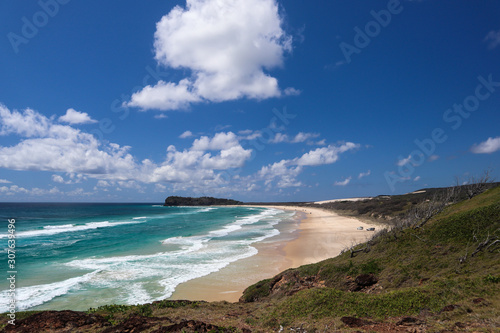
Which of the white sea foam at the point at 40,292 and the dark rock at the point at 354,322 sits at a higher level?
the dark rock at the point at 354,322

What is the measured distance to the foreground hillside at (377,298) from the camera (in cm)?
612

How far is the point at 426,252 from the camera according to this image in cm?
980

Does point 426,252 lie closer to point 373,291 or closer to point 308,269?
point 373,291

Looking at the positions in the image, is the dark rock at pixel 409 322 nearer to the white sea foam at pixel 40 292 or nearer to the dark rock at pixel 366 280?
the dark rock at pixel 366 280

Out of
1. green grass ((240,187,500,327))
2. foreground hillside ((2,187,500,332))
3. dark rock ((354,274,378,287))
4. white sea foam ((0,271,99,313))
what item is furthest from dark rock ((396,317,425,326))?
white sea foam ((0,271,99,313))

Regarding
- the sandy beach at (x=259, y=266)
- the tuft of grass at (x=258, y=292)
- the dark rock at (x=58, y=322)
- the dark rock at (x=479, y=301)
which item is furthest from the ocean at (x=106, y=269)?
the dark rock at (x=479, y=301)

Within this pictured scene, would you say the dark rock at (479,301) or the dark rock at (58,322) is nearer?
the dark rock at (479,301)

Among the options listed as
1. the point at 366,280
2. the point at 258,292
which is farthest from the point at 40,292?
A: the point at 366,280

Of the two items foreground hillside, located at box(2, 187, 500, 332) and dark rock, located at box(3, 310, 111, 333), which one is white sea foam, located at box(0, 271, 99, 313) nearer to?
foreground hillside, located at box(2, 187, 500, 332)

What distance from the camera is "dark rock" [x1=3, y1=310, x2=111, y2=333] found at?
7078 millimetres

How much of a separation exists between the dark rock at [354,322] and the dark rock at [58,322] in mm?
6594

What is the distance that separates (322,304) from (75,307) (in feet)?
40.4

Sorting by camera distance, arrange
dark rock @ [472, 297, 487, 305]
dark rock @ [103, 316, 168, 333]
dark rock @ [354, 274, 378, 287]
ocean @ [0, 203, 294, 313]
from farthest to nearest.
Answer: ocean @ [0, 203, 294, 313]
dark rock @ [354, 274, 378, 287]
dark rock @ [103, 316, 168, 333]
dark rock @ [472, 297, 487, 305]

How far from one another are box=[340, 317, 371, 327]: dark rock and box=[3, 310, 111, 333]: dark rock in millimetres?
6594
